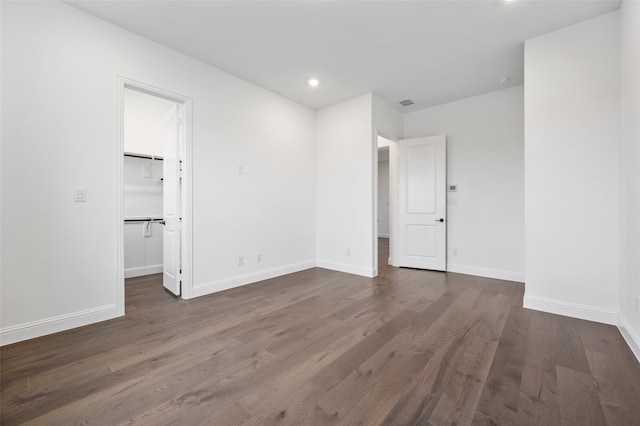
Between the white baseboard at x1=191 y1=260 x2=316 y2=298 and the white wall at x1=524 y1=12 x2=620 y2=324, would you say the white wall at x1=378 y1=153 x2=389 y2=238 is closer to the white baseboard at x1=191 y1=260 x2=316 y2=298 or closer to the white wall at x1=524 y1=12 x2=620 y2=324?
the white baseboard at x1=191 y1=260 x2=316 y2=298

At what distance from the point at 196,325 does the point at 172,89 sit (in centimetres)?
262

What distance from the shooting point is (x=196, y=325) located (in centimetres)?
257

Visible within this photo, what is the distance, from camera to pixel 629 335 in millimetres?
2207

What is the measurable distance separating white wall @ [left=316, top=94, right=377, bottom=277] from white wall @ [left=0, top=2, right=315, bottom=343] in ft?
5.83

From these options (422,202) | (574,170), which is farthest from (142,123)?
(574,170)

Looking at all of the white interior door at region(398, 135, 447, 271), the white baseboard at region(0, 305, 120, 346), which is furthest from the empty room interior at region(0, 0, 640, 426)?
the white interior door at region(398, 135, 447, 271)

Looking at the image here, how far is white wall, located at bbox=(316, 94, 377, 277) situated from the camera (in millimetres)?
4344

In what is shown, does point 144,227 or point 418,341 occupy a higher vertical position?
point 144,227

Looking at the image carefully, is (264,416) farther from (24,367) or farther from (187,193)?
(187,193)

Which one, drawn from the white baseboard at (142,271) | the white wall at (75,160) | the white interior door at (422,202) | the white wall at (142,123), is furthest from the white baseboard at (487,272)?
the white wall at (142,123)

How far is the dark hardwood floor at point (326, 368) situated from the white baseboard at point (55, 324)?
0.08 metres

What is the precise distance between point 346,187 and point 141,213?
3495 mm

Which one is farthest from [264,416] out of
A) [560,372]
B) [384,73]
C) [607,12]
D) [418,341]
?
[607,12]

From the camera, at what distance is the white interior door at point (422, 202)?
4684mm
